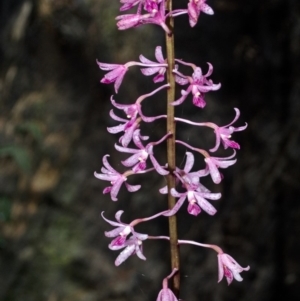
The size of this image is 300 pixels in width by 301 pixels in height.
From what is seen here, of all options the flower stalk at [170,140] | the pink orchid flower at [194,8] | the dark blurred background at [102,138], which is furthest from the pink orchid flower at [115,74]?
the dark blurred background at [102,138]

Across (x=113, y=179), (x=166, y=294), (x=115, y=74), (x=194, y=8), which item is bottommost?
(x=166, y=294)

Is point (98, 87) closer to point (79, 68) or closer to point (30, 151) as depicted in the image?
point (79, 68)

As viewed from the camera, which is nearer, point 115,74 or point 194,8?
point 194,8

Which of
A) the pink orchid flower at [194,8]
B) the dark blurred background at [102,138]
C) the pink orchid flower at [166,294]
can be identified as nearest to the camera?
the pink orchid flower at [194,8]

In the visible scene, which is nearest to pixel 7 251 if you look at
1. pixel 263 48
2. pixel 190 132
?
pixel 190 132

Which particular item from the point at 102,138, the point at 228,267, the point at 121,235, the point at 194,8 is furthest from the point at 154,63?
the point at 102,138

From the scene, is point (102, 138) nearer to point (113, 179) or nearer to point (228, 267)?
point (113, 179)

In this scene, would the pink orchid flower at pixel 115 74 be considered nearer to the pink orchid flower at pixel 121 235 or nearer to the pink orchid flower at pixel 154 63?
the pink orchid flower at pixel 154 63

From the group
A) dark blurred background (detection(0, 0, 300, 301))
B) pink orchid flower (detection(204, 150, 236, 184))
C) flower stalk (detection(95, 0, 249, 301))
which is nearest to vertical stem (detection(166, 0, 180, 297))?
flower stalk (detection(95, 0, 249, 301))
